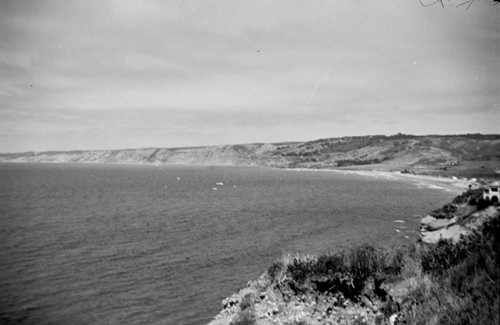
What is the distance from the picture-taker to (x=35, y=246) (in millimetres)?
29484

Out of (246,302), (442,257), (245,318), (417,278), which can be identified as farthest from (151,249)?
(442,257)

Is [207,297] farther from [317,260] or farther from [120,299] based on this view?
[317,260]

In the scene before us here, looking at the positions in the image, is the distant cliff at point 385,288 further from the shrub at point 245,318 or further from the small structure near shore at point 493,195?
the small structure near shore at point 493,195

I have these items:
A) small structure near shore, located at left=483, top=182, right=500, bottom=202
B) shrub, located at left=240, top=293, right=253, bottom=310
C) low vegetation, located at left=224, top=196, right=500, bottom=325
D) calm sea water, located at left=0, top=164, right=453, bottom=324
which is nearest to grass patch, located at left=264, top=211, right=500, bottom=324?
low vegetation, located at left=224, top=196, right=500, bottom=325

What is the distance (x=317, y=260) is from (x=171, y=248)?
21.5 metres

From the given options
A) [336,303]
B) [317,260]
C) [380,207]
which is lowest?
[380,207]

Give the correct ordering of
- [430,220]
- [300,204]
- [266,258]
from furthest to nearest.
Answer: [300,204]
[430,220]
[266,258]

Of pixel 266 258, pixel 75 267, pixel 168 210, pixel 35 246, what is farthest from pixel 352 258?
pixel 168 210

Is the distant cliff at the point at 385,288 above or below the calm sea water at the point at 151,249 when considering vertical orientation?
above

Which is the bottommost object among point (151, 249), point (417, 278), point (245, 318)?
point (151, 249)

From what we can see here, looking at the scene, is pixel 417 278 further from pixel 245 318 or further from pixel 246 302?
pixel 246 302

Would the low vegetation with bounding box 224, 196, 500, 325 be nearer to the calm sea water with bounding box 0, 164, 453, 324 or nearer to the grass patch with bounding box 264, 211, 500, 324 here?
the grass patch with bounding box 264, 211, 500, 324

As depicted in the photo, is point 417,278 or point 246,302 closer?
point 417,278

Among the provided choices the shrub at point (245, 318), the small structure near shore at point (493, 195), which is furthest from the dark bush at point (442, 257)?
the small structure near shore at point (493, 195)
